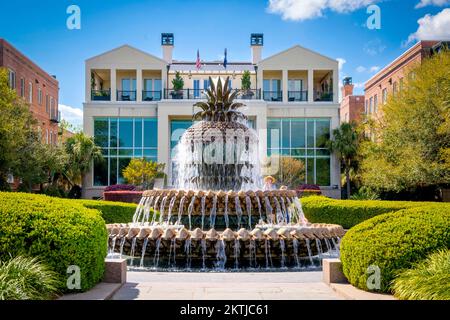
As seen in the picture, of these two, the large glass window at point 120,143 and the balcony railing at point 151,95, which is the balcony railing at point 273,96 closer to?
the balcony railing at point 151,95

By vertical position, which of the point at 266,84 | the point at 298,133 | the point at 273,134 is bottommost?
the point at 273,134

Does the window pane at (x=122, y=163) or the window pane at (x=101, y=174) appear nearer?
the window pane at (x=101, y=174)

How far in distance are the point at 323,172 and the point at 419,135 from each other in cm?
1555

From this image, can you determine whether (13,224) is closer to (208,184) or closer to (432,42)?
(208,184)

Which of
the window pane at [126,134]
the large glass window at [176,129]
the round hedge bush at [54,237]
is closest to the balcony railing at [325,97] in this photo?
the large glass window at [176,129]

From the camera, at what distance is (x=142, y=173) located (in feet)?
118

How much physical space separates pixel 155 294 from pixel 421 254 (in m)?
3.52

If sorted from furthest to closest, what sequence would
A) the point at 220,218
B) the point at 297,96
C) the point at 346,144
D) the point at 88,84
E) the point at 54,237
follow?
the point at 297,96, the point at 88,84, the point at 346,144, the point at 220,218, the point at 54,237

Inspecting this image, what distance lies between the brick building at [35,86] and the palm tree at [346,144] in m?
22.0

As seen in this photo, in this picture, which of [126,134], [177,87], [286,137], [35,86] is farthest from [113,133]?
[286,137]

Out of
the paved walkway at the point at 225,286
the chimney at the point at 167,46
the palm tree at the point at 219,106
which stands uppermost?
the chimney at the point at 167,46

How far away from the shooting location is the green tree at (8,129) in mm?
24734

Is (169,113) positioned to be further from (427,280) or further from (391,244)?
(427,280)

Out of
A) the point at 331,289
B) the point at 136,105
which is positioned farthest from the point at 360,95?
the point at 331,289
